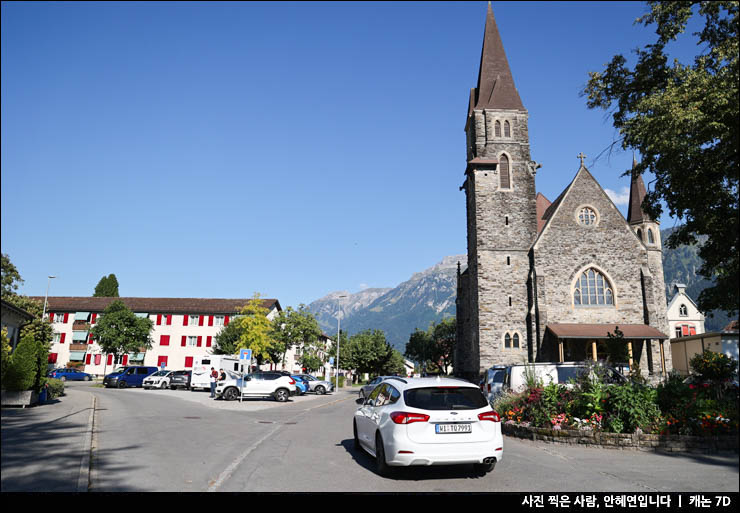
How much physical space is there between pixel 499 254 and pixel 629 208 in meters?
14.7

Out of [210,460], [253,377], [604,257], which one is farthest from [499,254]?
[210,460]

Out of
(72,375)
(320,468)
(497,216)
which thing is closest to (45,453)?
(320,468)

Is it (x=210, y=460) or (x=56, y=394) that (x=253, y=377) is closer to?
(x=56, y=394)

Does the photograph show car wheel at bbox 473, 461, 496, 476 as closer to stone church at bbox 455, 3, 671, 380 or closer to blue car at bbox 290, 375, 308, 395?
stone church at bbox 455, 3, 671, 380

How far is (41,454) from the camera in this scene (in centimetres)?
869

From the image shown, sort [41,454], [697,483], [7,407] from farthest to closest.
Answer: [7,407]
[41,454]
[697,483]

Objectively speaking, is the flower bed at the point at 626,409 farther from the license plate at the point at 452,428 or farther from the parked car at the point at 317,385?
the parked car at the point at 317,385

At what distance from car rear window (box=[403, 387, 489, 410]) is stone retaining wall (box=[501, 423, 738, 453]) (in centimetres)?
363

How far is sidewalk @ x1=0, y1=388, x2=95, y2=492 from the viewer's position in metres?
6.75

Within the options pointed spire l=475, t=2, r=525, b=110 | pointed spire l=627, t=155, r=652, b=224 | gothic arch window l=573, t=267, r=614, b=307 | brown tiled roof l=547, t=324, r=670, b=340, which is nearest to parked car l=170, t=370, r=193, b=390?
brown tiled roof l=547, t=324, r=670, b=340

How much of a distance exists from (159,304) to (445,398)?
2736 inches

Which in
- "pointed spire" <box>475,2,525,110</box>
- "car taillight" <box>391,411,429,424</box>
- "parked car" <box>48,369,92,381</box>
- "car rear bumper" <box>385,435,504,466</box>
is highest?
"pointed spire" <box>475,2,525,110</box>

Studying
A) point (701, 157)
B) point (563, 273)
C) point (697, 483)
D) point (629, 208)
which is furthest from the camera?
point (629, 208)

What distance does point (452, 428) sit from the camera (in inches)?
305
